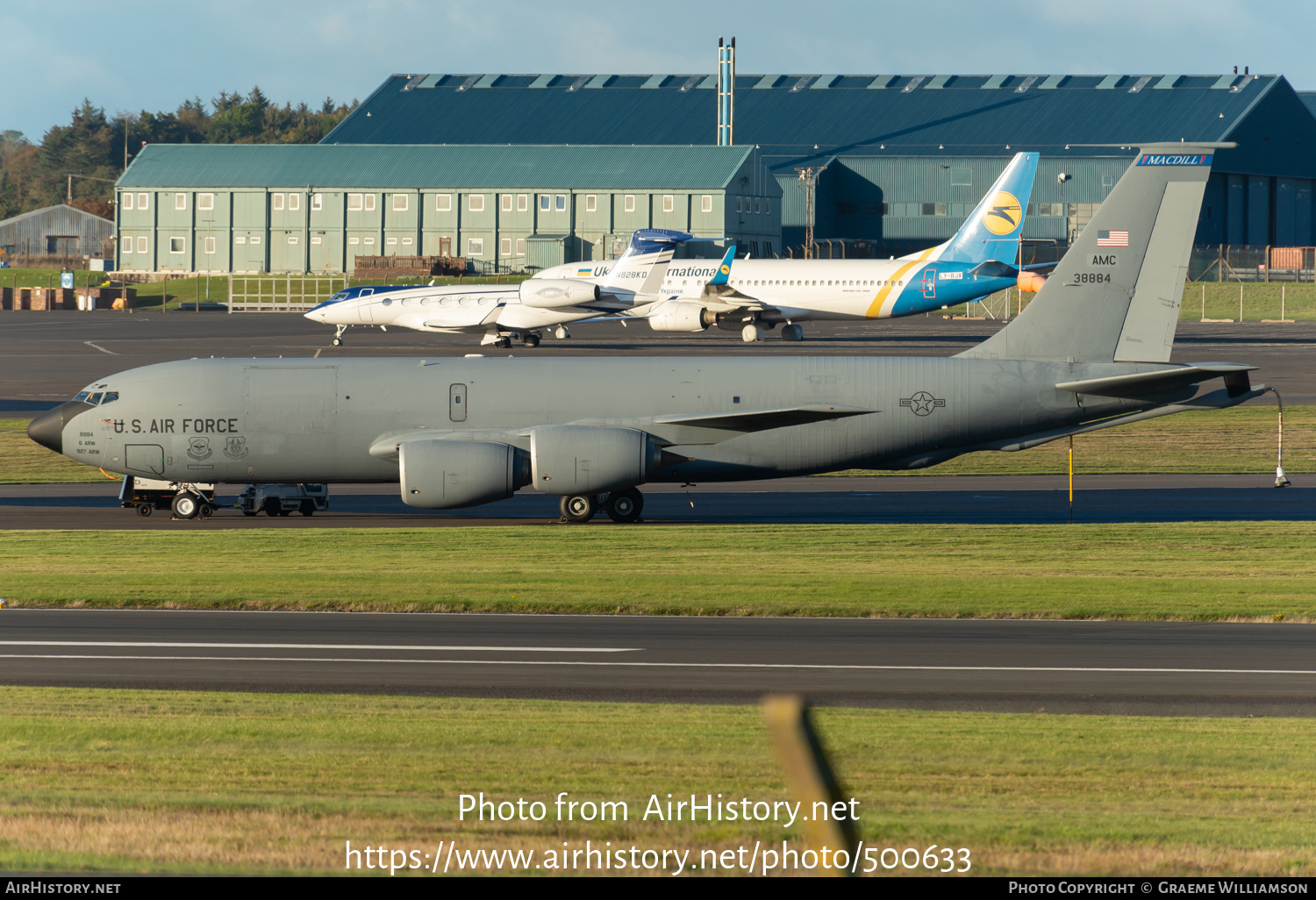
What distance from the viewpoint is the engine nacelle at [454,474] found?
3044 cm

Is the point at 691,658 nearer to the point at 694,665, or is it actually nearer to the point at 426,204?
the point at 694,665

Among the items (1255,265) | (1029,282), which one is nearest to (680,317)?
(1029,282)

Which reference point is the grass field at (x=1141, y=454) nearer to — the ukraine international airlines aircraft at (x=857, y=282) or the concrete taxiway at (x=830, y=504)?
the concrete taxiway at (x=830, y=504)

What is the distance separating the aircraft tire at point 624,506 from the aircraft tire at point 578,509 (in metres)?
0.41

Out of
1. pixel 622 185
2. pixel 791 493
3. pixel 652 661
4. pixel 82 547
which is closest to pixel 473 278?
pixel 622 185

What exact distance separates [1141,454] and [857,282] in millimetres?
40625

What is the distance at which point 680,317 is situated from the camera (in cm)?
8250

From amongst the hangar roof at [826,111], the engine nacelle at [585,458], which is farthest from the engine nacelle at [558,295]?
the hangar roof at [826,111]

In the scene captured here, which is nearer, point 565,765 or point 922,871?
point 922,871

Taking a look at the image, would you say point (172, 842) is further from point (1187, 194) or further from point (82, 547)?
point (1187, 194)

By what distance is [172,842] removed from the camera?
30.5 feet

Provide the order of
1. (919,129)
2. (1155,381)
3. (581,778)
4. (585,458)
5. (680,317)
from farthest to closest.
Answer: (919,129)
(680,317)
(585,458)
(1155,381)
(581,778)
